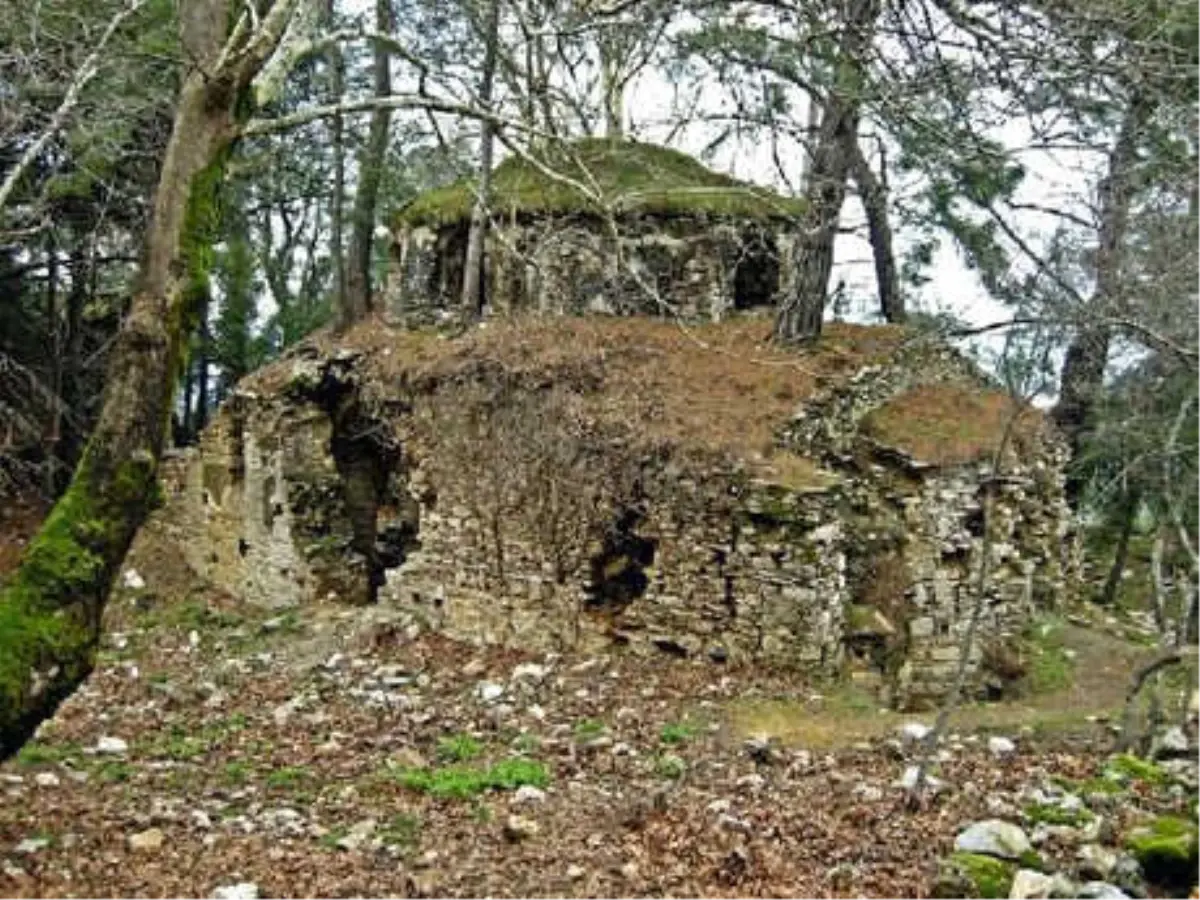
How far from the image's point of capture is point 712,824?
6.32 meters

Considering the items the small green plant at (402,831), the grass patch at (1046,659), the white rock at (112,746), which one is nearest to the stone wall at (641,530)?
the grass patch at (1046,659)

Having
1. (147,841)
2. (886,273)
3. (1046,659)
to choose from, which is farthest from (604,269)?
(147,841)

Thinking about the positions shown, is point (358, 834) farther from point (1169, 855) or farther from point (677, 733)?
point (1169, 855)

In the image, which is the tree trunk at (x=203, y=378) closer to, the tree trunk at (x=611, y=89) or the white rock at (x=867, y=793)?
the tree trunk at (x=611, y=89)

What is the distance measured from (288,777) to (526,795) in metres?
1.62

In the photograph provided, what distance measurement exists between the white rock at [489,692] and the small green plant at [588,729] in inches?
39.4

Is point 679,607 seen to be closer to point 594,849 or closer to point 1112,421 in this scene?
point 594,849

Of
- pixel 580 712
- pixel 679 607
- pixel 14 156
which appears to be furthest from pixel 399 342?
pixel 580 712

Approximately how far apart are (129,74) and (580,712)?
18.6ft

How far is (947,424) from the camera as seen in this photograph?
12.9 metres

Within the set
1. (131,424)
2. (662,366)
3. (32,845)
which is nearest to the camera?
(131,424)

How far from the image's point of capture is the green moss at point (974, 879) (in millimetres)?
4887

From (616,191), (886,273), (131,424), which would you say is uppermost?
(616,191)

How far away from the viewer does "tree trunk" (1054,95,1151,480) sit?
25.1ft
